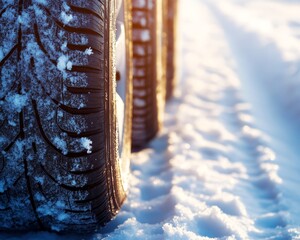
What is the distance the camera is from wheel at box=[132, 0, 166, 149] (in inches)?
77.7

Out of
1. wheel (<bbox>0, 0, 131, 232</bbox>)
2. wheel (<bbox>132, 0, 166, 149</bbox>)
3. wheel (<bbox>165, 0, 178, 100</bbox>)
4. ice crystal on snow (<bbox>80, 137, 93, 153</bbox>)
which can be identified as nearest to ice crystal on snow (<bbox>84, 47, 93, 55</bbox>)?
wheel (<bbox>0, 0, 131, 232</bbox>)

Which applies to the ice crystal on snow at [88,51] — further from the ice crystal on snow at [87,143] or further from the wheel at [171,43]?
the wheel at [171,43]

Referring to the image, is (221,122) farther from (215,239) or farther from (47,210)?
A: (47,210)

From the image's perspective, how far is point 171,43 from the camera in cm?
291

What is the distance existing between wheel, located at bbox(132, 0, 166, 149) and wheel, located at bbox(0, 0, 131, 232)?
2.45 feet

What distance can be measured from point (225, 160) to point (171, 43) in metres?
1.20

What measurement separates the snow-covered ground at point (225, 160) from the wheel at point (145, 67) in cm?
16

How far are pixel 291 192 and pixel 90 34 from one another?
1.16 m

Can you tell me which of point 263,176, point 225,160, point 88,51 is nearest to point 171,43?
point 225,160

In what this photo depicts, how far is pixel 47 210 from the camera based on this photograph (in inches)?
47.3

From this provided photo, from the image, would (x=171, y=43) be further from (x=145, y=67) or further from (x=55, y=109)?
(x=55, y=109)

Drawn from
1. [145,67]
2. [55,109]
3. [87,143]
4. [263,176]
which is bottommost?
[263,176]

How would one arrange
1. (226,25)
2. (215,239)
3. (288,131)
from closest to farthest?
(215,239) < (288,131) < (226,25)

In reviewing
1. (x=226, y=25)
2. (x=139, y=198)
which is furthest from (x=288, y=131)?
(x=226, y=25)
